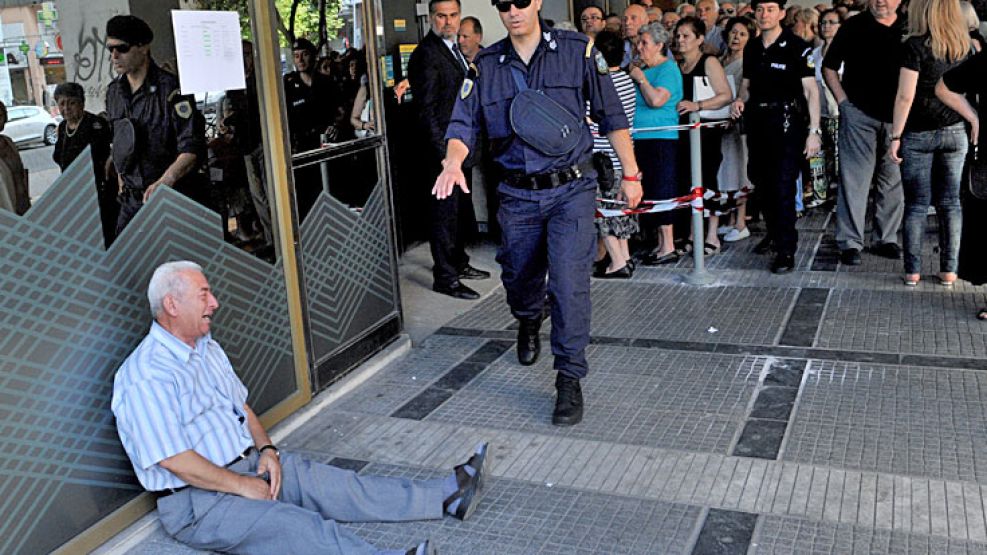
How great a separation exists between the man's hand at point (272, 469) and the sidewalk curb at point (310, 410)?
1.58 ft

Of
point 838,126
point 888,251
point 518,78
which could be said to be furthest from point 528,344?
point 838,126

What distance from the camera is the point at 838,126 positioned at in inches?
284

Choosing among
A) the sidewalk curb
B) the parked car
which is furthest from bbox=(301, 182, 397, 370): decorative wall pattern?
the parked car

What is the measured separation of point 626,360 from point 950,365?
62.3 inches

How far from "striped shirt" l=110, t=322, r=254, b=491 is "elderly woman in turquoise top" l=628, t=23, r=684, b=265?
13.5 feet

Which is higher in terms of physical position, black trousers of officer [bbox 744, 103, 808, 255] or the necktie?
the necktie

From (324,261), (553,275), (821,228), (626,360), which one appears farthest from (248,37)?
(821,228)

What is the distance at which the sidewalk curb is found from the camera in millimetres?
3588

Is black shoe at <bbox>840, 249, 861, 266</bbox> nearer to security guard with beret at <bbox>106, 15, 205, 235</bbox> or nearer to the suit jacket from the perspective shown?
the suit jacket

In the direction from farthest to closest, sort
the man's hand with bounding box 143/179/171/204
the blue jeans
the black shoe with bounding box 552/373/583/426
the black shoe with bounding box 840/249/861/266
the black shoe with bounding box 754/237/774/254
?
the black shoe with bounding box 754/237/774/254
the black shoe with bounding box 840/249/861/266
the blue jeans
the black shoe with bounding box 552/373/583/426
the man's hand with bounding box 143/179/171/204

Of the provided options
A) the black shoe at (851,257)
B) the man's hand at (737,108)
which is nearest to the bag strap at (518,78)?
the man's hand at (737,108)

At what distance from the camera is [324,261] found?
5020mm

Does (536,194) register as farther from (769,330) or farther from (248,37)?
(769,330)

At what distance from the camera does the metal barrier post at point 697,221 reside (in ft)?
22.0
